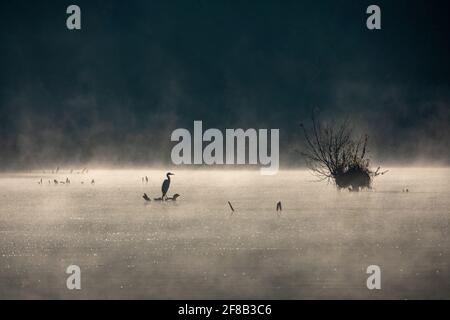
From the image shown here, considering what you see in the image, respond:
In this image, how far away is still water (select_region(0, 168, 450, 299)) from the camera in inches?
469

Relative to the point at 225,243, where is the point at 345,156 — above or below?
above

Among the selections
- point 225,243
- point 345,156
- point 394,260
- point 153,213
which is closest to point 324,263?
point 394,260

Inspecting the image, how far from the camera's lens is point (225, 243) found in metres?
16.4

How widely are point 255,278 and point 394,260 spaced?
11.2 ft

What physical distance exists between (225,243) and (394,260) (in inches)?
160

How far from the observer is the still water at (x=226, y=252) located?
11.9 m

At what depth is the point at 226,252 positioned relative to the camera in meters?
15.2
